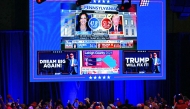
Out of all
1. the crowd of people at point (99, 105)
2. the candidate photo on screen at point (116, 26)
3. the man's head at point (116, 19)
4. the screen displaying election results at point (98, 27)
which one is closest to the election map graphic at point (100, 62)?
the screen displaying election results at point (98, 27)

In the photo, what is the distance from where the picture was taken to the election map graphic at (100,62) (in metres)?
13.8

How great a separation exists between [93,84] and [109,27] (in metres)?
Answer: 2.99

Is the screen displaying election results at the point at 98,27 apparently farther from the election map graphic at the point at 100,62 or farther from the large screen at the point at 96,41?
the election map graphic at the point at 100,62

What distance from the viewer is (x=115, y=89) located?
1598cm

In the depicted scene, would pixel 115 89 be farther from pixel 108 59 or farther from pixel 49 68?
pixel 49 68

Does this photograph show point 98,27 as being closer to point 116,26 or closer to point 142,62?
point 116,26

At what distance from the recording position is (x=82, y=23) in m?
13.7

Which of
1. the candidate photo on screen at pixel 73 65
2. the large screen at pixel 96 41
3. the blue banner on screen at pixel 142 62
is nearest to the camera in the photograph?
the large screen at pixel 96 41

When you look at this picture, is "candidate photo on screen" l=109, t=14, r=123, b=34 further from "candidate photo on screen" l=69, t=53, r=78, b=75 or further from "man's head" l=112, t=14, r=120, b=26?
"candidate photo on screen" l=69, t=53, r=78, b=75

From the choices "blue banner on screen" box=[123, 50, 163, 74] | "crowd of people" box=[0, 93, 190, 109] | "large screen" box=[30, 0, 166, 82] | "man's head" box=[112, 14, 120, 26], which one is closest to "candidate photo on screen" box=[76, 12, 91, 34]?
"large screen" box=[30, 0, 166, 82]

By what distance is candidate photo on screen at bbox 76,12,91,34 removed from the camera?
13719 millimetres

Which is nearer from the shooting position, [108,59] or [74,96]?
[108,59]

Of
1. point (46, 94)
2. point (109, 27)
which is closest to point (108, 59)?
point (109, 27)

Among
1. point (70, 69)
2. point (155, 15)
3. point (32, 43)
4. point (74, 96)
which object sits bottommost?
point (74, 96)
